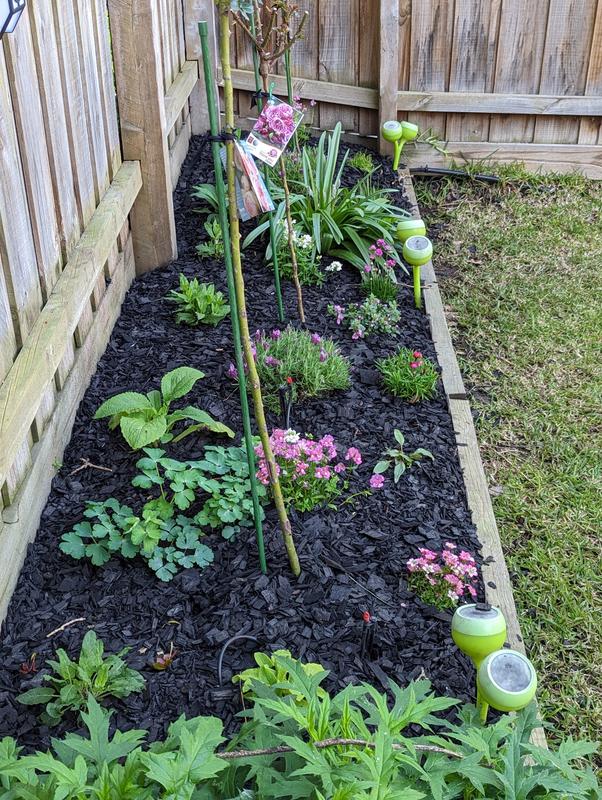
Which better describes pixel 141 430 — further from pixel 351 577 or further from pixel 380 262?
pixel 380 262

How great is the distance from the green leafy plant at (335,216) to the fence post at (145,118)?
1.78 feet

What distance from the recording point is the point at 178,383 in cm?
311

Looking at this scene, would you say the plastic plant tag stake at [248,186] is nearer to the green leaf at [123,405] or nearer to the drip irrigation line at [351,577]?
the green leaf at [123,405]

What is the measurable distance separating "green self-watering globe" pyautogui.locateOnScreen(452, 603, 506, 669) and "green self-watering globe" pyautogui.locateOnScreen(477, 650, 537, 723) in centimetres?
8

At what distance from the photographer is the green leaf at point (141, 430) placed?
2.87 metres

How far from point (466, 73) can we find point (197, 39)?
1.85 m

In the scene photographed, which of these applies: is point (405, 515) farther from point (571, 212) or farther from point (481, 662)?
point (571, 212)

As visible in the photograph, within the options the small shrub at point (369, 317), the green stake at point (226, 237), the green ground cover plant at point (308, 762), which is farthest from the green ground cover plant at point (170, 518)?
the small shrub at point (369, 317)

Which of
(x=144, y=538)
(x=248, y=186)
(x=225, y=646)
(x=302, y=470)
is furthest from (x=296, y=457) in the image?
(x=248, y=186)

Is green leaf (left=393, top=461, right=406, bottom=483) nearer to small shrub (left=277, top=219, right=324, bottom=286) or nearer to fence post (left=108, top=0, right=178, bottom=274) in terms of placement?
small shrub (left=277, top=219, right=324, bottom=286)

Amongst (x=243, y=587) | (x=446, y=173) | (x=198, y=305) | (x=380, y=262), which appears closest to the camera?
(x=243, y=587)

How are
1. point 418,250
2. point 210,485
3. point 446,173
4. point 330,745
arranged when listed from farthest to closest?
point 446,173
point 418,250
point 210,485
point 330,745

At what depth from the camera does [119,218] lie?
3611 millimetres

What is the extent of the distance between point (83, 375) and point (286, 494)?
0.99 meters
